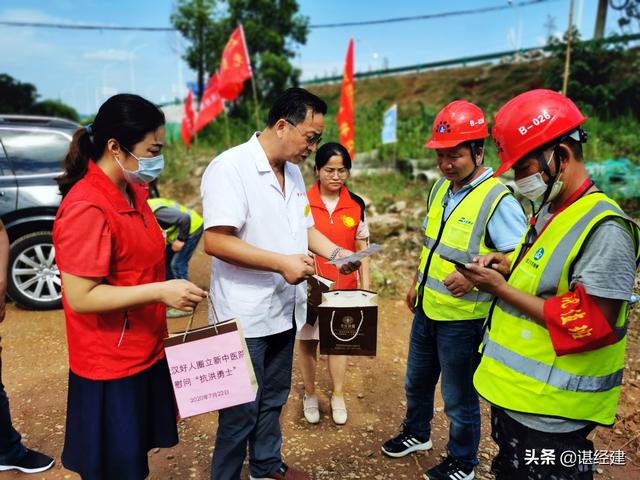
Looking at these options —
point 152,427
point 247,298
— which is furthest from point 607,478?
point 152,427

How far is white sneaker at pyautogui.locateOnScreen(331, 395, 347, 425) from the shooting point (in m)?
2.96

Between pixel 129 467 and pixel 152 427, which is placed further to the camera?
pixel 152 427

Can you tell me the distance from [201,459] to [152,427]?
3.30ft

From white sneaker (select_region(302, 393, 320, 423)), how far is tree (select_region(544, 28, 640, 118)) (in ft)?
29.9

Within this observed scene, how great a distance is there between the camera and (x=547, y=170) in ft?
4.68

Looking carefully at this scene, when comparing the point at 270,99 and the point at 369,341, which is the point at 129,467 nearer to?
the point at 369,341

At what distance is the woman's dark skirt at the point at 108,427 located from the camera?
1574mm

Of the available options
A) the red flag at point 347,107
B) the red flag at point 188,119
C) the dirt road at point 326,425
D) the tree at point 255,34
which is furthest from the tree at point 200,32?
the dirt road at point 326,425

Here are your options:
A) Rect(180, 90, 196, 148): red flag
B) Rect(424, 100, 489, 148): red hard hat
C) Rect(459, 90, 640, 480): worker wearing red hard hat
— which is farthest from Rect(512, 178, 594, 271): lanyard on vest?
Rect(180, 90, 196, 148): red flag

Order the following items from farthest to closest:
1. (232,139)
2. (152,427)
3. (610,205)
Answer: (232,139), (152,427), (610,205)

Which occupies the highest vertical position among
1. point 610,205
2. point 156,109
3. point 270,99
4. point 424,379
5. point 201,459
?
point 270,99

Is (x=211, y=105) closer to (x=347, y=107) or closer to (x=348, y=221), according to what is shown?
(x=347, y=107)

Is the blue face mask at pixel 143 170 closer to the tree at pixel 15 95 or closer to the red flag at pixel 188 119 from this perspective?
the red flag at pixel 188 119

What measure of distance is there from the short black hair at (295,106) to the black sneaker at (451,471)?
1893 millimetres
